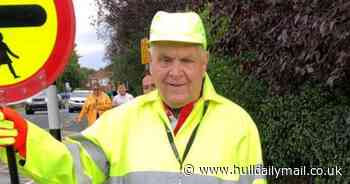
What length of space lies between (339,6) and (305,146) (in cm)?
291

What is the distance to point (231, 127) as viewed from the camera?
3.04m

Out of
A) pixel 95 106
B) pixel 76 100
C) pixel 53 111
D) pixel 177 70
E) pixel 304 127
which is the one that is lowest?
pixel 76 100

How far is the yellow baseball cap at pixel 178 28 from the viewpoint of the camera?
9.62 feet

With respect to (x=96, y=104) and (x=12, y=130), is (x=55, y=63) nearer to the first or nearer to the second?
(x=12, y=130)

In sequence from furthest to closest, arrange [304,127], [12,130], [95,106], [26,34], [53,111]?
[95,106] → [304,127] → [53,111] → [26,34] → [12,130]

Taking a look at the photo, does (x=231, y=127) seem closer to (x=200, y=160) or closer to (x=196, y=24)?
(x=200, y=160)

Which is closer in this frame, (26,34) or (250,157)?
(26,34)

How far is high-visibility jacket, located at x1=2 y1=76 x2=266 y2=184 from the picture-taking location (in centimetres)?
295

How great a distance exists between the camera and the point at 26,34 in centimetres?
289

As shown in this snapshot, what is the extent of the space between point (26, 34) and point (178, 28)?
63 cm

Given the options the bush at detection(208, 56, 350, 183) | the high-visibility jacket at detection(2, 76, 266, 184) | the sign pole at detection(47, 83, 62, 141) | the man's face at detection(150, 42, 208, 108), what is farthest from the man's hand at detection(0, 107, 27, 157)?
the bush at detection(208, 56, 350, 183)

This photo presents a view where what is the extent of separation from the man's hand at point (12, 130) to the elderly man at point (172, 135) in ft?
0.86

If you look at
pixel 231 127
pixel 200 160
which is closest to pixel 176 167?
pixel 200 160

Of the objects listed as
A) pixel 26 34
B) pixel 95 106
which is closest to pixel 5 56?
pixel 26 34
